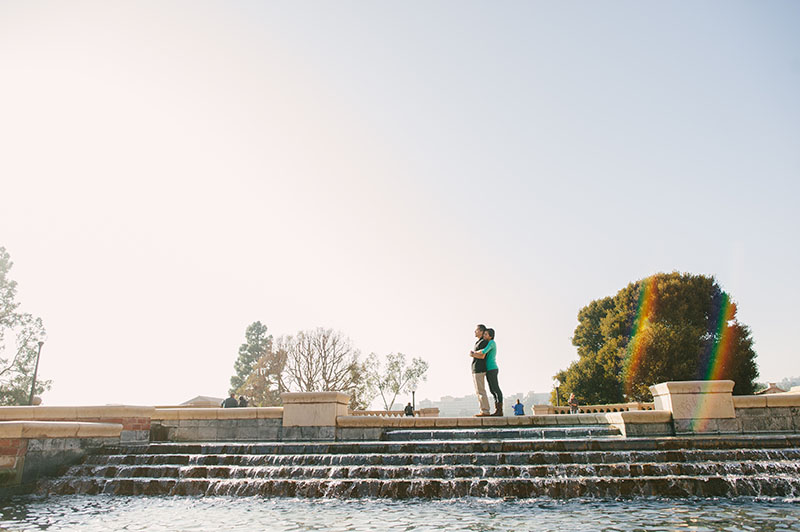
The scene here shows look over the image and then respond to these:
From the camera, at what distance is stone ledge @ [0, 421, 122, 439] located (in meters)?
8.23

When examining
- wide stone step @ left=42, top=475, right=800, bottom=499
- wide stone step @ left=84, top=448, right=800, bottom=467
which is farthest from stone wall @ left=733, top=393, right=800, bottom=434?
wide stone step @ left=42, top=475, right=800, bottom=499

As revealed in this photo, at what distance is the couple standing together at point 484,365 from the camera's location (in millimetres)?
12414

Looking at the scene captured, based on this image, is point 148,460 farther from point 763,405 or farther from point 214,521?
point 763,405

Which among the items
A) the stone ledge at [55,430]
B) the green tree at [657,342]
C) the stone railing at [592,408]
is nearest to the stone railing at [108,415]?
the stone ledge at [55,430]

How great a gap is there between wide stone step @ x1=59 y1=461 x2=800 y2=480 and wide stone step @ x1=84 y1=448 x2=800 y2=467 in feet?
1.39

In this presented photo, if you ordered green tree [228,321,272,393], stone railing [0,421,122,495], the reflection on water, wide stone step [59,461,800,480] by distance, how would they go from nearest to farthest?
1. the reflection on water
2. wide stone step [59,461,800,480]
3. stone railing [0,421,122,495]
4. green tree [228,321,272,393]

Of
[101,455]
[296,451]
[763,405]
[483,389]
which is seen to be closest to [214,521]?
[296,451]

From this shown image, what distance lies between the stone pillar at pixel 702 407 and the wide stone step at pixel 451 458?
2.44m

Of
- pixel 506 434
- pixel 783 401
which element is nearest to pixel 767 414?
pixel 783 401

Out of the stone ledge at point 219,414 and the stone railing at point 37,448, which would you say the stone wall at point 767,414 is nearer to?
the stone ledge at point 219,414

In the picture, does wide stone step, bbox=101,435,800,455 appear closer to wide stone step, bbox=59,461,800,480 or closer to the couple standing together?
wide stone step, bbox=59,461,800,480

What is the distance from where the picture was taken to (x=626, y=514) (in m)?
5.55

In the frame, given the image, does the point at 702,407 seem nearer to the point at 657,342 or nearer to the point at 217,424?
the point at 217,424

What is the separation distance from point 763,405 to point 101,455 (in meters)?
13.2
